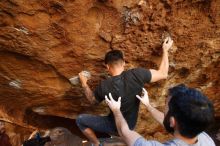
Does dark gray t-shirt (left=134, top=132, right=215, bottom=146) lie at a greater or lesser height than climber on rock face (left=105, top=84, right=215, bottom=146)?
lesser

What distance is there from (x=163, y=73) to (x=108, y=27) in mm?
663

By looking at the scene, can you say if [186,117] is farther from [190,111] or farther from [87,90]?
[87,90]

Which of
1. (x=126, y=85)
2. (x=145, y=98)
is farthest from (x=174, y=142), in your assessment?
(x=126, y=85)

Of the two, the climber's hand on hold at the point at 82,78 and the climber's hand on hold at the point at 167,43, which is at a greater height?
the climber's hand on hold at the point at 167,43

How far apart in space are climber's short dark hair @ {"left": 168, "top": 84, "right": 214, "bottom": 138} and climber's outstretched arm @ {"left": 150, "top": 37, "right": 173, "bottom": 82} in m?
1.36

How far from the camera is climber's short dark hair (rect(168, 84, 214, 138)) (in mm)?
1924

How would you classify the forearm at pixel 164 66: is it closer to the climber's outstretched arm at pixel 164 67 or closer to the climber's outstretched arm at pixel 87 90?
the climber's outstretched arm at pixel 164 67

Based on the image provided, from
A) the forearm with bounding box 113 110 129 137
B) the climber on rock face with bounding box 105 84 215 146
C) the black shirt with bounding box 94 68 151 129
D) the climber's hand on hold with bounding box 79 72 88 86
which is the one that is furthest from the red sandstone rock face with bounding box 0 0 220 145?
the climber on rock face with bounding box 105 84 215 146

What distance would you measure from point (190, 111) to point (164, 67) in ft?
5.09

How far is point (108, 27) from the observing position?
348cm

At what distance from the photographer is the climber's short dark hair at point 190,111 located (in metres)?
1.92

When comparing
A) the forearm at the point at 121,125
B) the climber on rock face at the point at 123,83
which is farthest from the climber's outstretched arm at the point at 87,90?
the forearm at the point at 121,125

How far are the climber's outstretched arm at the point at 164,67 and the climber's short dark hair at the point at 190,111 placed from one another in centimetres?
136

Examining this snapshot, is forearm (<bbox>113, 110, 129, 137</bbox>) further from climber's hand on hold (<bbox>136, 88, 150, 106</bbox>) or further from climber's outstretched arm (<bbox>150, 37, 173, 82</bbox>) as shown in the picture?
climber's outstretched arm (<bbox>150, 37, 173, 82</bbox>)
